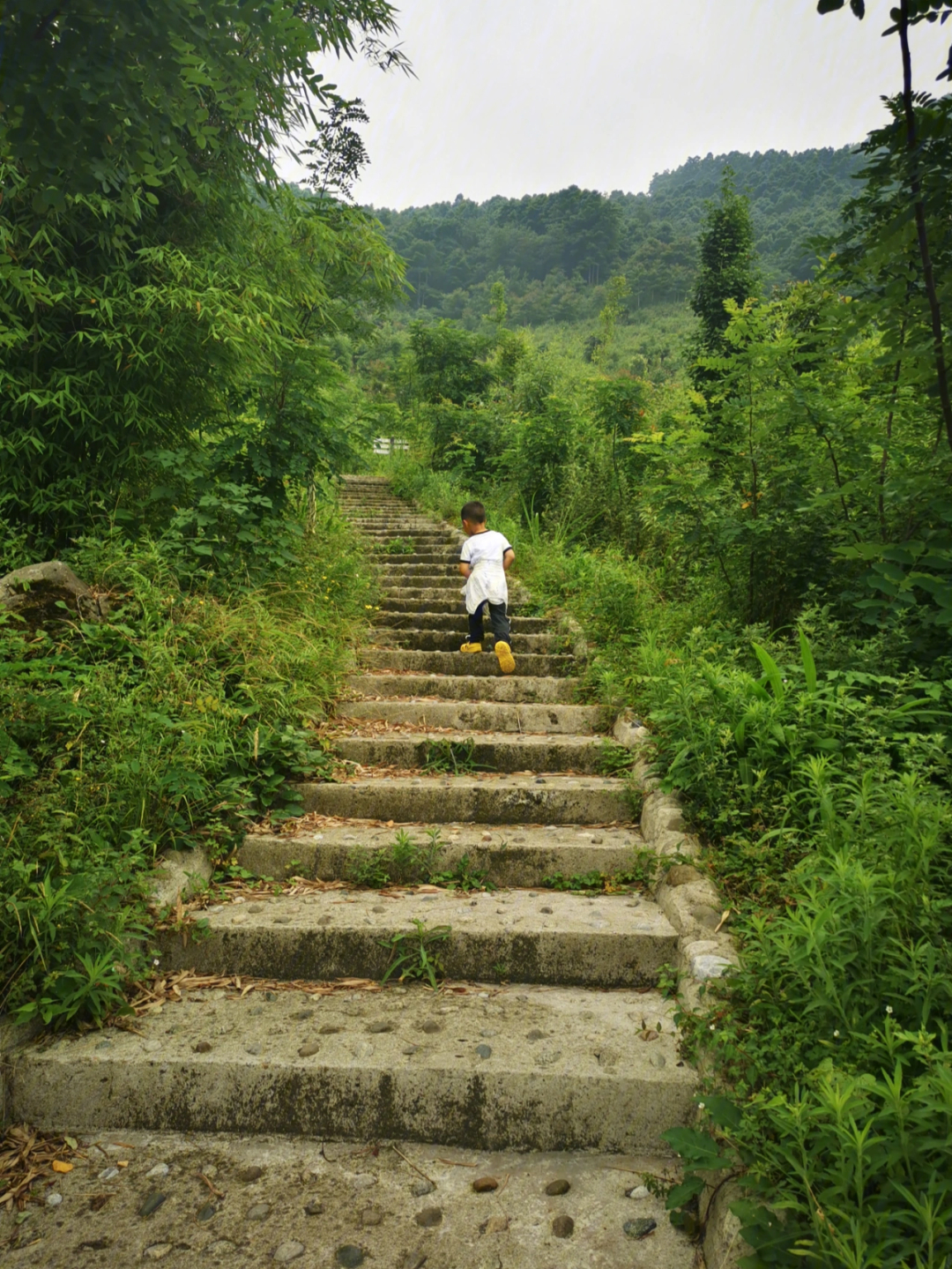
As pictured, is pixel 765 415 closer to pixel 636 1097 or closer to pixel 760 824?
pixel 760 824

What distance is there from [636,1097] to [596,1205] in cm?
28

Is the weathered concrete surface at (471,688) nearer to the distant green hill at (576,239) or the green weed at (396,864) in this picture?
the green weed at (396,864)

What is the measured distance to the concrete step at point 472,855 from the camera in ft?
10.4

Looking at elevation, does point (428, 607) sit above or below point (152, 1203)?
above

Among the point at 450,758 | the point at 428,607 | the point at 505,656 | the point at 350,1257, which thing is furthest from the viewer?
the point at 428,607

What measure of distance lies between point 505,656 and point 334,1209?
3.57 metres

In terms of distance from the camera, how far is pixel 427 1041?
2.23 m

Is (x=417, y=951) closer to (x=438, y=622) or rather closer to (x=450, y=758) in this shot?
(x=450, y=758)

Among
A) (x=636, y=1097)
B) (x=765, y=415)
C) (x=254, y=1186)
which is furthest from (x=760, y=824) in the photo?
(x=765, y=415)

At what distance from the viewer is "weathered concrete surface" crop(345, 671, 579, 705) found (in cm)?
500

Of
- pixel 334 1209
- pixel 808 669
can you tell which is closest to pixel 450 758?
pixel 808 669

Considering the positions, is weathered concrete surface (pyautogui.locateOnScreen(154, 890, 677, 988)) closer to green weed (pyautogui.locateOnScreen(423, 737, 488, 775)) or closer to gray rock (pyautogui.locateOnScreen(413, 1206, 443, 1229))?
gray rock (pyautogui.locateOnScreen(413, 1206, 443, 1229))

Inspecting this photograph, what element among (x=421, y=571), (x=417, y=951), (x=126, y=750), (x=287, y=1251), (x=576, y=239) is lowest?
(x=287, y=1251)

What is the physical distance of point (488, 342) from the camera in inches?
683
